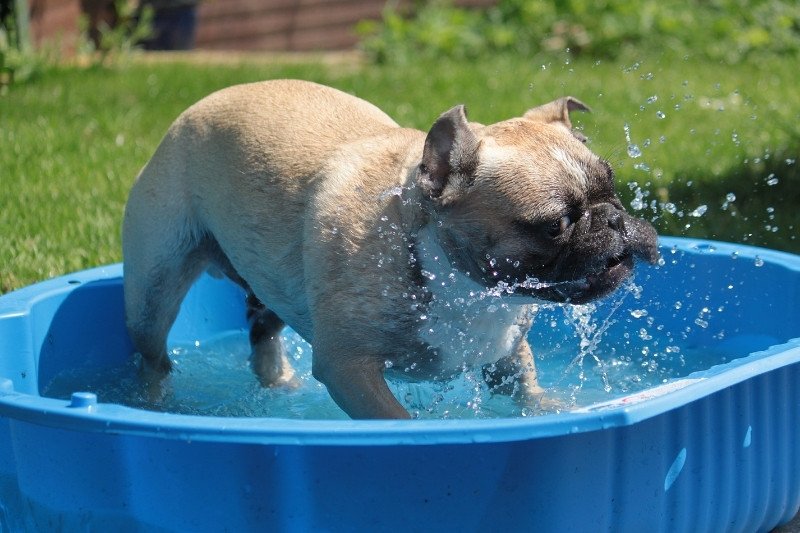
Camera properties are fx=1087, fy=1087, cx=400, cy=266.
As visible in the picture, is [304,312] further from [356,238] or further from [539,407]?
[539,407]

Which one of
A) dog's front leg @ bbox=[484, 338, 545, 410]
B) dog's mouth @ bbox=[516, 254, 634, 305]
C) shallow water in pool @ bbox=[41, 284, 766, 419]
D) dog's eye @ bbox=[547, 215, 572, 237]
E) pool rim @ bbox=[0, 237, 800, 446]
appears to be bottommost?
shallow water in pool @ bbox=[41, 284, 766, 419]

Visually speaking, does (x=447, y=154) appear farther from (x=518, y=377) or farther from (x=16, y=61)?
(x=16, y=61)

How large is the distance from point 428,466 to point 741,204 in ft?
14.0

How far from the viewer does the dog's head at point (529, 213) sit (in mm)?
3080

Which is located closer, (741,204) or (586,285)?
(586,285)

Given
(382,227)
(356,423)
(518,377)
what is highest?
(382,227)

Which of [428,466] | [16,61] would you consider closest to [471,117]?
[16,61]

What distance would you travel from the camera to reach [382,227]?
3.34m

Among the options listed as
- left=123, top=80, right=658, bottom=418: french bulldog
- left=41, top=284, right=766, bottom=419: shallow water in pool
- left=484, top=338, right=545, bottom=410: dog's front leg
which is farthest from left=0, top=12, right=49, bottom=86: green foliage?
left=484, top=338, right=545, bottom=410: dog's front leg

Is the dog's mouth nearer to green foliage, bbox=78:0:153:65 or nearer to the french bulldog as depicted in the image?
the french bulldog

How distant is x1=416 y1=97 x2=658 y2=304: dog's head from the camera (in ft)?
10.1

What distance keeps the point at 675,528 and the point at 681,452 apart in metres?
0.22

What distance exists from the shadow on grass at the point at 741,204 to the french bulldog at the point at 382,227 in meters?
2.24

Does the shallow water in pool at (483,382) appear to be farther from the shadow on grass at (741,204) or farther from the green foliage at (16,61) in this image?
the green foliage at (16,61)
